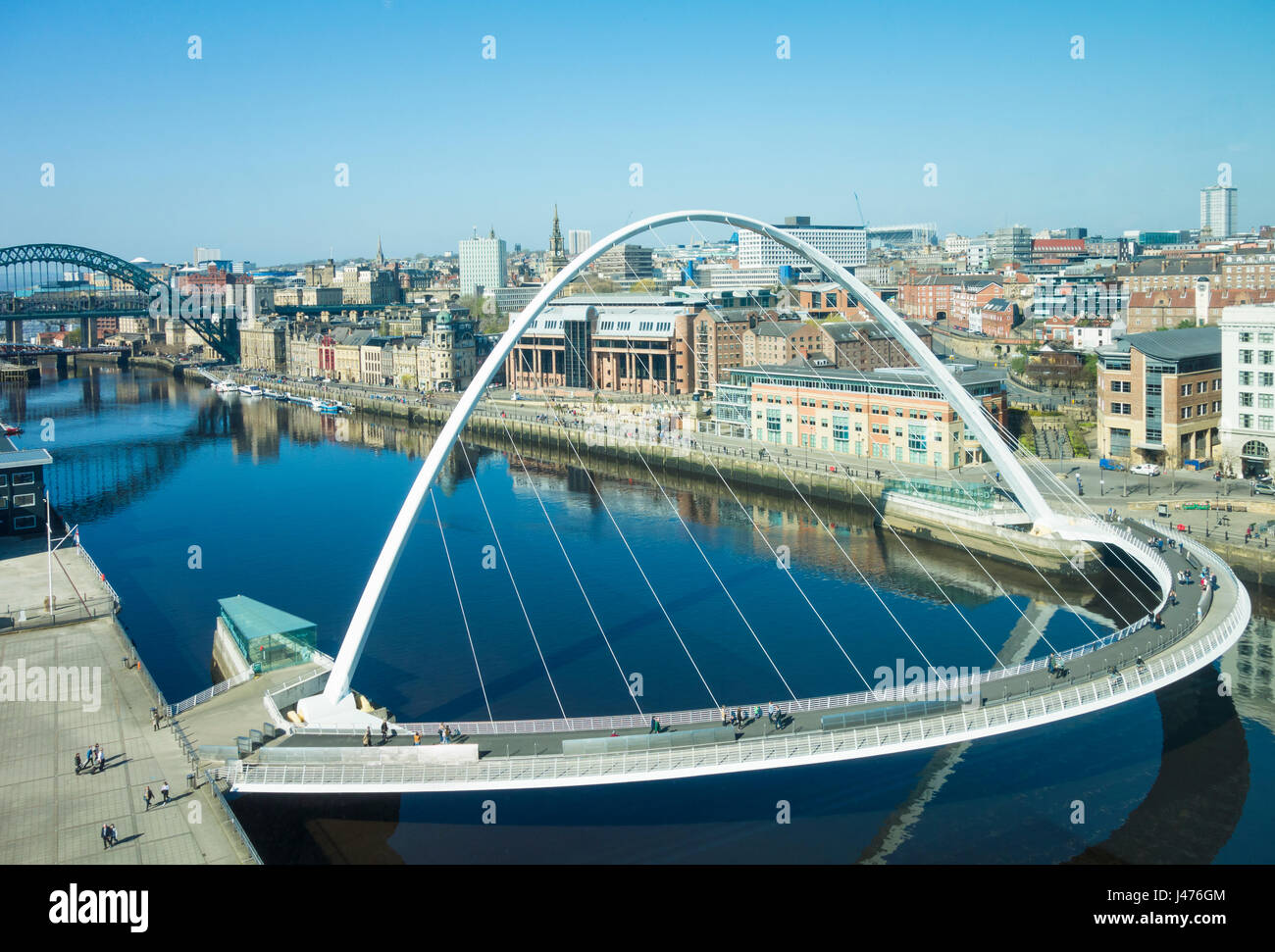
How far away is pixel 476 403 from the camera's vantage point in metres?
19.3

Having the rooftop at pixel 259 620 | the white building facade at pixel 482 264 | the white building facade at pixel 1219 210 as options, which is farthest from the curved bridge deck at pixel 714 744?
the white building facade at pixel 1219 210

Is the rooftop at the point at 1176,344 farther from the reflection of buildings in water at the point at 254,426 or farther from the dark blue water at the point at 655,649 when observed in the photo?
the reflection of buildings in water at the point at 254,426

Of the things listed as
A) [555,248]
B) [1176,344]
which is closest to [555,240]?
[555,248]

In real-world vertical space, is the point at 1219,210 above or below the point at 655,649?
above

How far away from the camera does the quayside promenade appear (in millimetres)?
13172

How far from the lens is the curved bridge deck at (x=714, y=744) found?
45.8 feet

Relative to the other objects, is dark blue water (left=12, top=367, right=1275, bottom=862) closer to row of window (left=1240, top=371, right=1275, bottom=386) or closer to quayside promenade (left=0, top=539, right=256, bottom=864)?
quayside promenade (left=0, top=539, right=256, bottom=864)

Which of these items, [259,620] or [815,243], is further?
[815,243]

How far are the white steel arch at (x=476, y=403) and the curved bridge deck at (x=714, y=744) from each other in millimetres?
1165

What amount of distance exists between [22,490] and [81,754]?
58.8 ft

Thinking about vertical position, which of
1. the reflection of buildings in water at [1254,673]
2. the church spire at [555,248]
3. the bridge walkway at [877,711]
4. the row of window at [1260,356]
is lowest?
the reflection of buildings in water at [1254,673]

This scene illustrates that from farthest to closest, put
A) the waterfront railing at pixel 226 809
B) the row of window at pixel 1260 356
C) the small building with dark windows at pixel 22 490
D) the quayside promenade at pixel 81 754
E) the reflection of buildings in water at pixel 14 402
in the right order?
the reflection of buildings in water at pixel 14 402, the row of window at pixel 1260 356, the small building with dark windows at pixel 22 490, the quayside promenade at pixel 81 754, the waterfront railing at pixel 226 809

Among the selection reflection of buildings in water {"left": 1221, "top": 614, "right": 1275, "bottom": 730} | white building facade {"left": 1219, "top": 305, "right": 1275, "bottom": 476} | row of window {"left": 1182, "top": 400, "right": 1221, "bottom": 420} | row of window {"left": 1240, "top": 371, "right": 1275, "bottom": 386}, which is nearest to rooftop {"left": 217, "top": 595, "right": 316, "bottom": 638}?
reflection of buildings in water {"left": 1221, "top": 614, "right": 1275, "bottom": 730}

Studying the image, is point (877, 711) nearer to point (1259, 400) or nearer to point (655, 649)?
point (655, 649)
